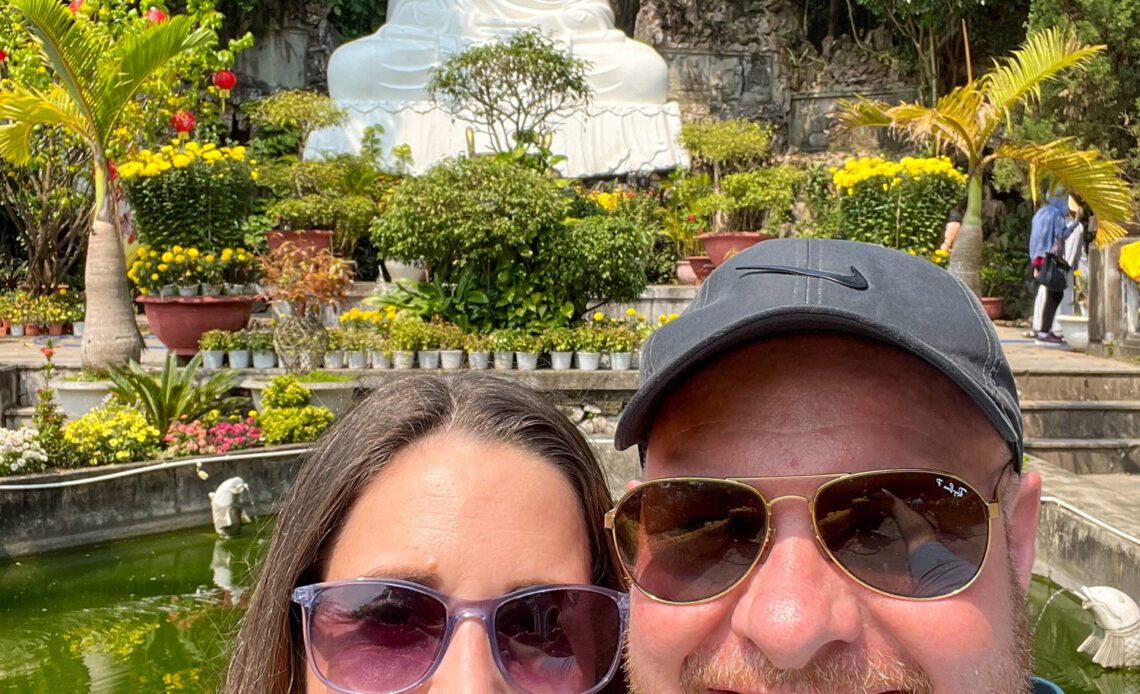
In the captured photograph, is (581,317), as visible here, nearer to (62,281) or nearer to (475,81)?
(475,81)

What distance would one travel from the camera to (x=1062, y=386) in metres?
8.27

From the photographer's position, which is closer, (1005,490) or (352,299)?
(1005,490)

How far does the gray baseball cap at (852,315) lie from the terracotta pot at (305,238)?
11031 mm

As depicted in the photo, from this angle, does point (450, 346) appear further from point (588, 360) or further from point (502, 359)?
point (588, 360)

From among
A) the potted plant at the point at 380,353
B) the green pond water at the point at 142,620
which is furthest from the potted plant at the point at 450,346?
the green pond water at the point at 142,620

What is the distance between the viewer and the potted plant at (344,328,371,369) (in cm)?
841

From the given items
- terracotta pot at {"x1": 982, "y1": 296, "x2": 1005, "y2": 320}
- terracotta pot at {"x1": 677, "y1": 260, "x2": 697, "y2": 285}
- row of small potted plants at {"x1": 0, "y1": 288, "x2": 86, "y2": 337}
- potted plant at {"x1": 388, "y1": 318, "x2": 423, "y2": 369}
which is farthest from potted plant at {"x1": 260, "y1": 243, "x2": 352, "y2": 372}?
terracotta pot at {"x1": 982, "y1": 296, "x2": 1005, "y2": 320}

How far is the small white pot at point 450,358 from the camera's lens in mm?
8344

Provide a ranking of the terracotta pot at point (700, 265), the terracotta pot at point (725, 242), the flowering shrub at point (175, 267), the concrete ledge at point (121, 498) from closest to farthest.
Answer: the concrete ledge at point (121, 498) → the flowering shrub at point (175, 267) → the terracotta pot at point (725, 242) → the terracotta pot at point (700, 265)

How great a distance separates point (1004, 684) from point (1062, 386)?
7930 mm

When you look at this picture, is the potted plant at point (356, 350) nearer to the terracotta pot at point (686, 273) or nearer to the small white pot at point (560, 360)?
the small white pot at point (560, 360)

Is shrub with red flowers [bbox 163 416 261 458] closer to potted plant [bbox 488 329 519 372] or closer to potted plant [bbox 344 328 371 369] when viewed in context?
potted plant [bbox 344 328 371 369]

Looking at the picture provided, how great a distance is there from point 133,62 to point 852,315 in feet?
25.7

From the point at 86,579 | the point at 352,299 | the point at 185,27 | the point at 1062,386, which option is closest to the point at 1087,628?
the point at 1062,386
